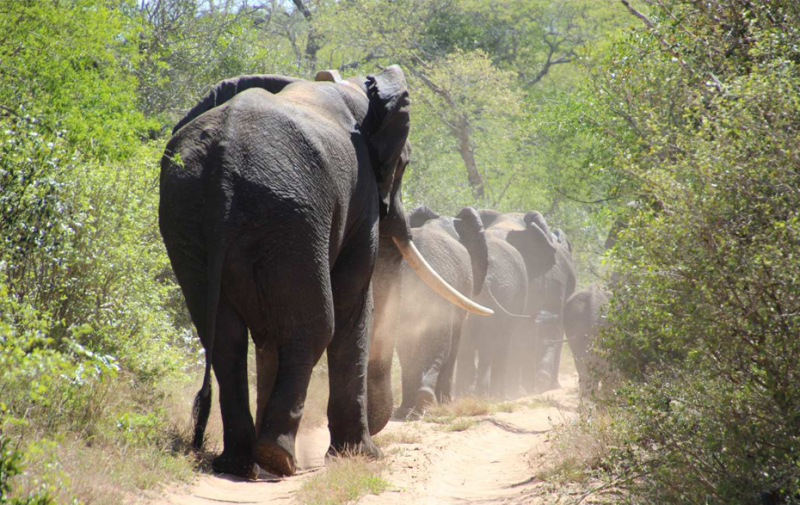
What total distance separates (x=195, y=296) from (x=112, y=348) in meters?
1.90

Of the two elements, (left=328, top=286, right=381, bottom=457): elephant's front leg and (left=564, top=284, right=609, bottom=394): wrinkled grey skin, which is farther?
(left=564, top=284, right=609, bottom=394): wrinkled grey skin

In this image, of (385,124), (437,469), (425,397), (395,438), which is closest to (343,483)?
(437,469)

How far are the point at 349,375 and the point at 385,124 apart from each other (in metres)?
1.92

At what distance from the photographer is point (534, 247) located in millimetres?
18375

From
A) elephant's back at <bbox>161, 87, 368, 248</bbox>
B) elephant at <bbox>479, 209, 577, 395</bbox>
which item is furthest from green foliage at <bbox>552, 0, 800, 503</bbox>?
elephant at <bbox>479, 209, 577, 395</bbox>

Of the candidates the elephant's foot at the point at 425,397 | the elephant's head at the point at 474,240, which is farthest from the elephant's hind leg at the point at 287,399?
the elephant's head at the point at 474,240

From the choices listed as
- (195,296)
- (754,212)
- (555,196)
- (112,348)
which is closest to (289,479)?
(195,296)

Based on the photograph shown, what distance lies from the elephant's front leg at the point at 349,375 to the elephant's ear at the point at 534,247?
11737 millimetres

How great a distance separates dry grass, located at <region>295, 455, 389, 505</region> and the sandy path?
8cm

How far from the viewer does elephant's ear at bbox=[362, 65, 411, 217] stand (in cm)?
684

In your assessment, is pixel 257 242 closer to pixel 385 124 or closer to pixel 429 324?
pixel 385 124

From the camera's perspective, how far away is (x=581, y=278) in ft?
90.7

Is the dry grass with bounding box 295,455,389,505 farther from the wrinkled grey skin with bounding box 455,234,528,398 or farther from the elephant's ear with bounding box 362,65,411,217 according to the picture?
the wrinkled grey skin with bounding box 455,234,528,398

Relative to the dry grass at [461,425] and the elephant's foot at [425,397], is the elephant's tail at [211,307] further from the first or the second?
the elephant's foot at [425,397]
